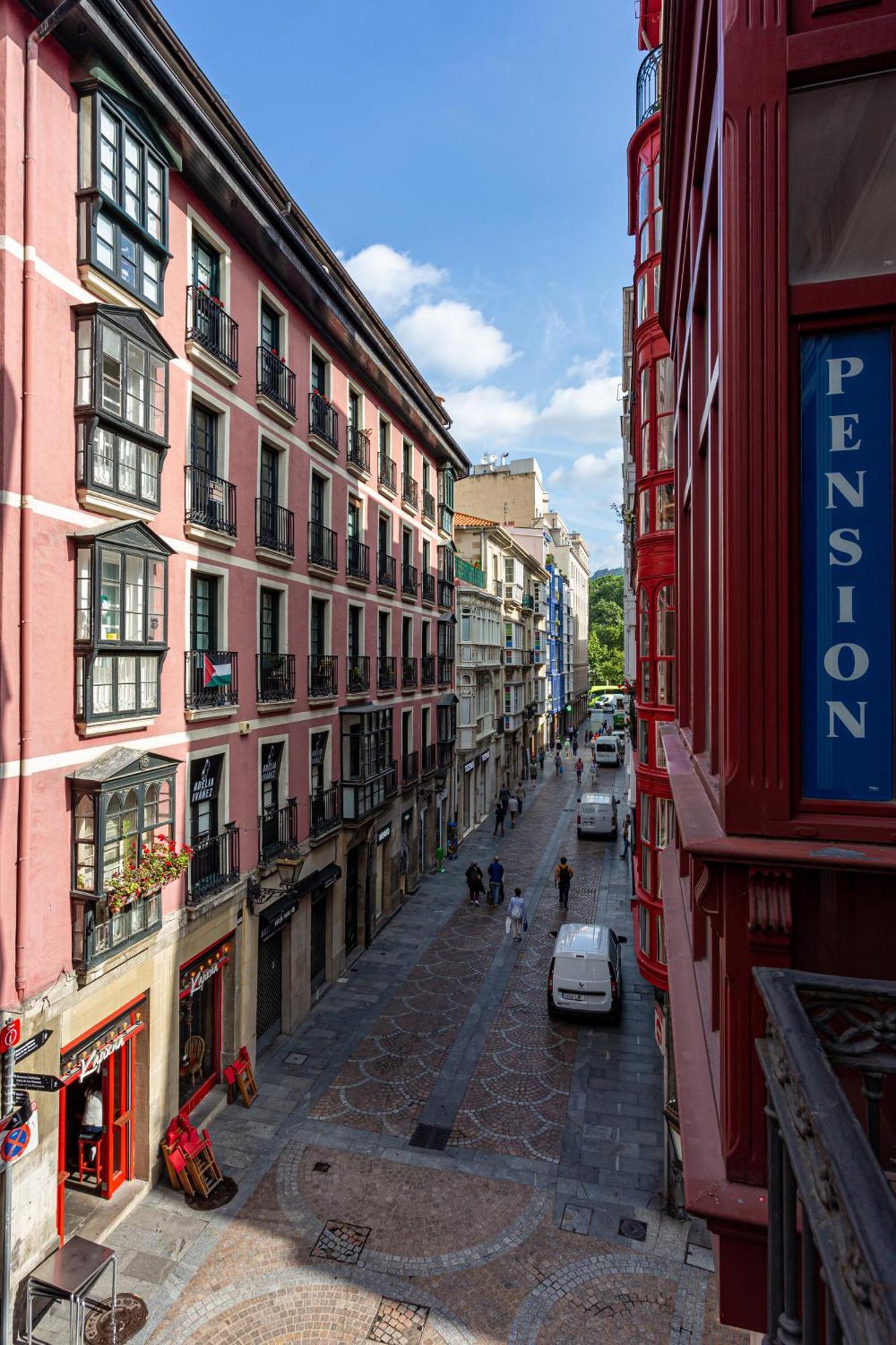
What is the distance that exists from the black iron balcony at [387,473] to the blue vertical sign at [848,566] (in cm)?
2067

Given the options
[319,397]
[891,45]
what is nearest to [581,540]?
[319,397]

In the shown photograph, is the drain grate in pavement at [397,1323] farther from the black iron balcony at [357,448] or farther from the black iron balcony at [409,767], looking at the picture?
the black iron balcony at [357,448]

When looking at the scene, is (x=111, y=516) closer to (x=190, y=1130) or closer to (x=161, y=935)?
(x=161, y=935)

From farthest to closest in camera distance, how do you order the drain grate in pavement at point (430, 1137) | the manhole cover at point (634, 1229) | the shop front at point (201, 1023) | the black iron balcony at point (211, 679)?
the shop front at point (201, 1023), the black iron balcony at point (211, 679), the drain grate in pavement at point (430, 1137), the manhole cover at point (634, 1229)

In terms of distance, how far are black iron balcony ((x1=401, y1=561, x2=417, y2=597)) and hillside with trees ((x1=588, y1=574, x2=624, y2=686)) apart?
2961 inches

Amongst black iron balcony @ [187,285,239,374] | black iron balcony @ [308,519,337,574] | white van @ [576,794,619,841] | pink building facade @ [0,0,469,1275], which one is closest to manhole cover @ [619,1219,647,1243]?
pink building facade @ [0,0,469,1275]

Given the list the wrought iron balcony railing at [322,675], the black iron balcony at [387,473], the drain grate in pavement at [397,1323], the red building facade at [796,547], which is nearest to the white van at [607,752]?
the black iron balcony at [387,473]

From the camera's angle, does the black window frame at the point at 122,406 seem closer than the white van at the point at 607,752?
Yes

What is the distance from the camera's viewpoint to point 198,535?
512 inches

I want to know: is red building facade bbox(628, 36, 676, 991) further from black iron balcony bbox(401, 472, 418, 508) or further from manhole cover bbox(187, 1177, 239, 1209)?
black iron balcony bbox(401, 472, 418, 508)

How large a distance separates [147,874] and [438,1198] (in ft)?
Result: 22.1

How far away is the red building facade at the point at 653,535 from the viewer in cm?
1573

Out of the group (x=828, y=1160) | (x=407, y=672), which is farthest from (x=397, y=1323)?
(x=407, y=672)

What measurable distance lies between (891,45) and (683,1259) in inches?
509
